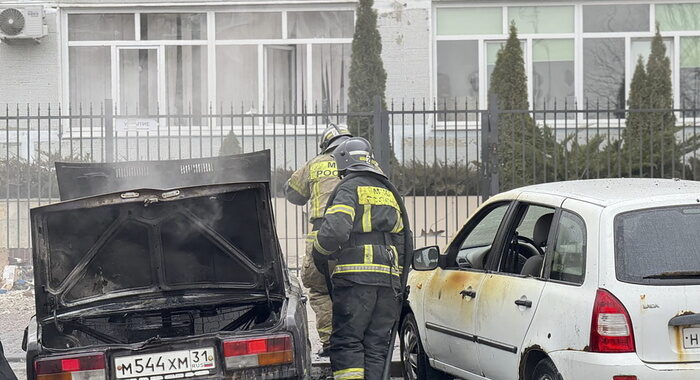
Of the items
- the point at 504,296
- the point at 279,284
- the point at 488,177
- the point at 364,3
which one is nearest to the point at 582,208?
the point at 504,296

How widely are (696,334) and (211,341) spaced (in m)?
2.31

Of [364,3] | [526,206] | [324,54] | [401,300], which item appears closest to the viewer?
[526,206]

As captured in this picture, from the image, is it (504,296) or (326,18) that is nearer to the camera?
(504,296)

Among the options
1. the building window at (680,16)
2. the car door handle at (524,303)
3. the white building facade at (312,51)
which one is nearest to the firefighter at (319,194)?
the car door handle at (524,303)

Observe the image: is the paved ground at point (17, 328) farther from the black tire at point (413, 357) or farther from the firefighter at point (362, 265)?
the firefighter at point (362, 265)

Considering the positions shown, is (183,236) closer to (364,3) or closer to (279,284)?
(279,284)

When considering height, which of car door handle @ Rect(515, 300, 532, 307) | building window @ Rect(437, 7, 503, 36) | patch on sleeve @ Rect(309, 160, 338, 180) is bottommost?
car door handle @ Rect(515, 300, 532, 307)

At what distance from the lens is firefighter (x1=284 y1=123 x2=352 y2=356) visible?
8.02 m

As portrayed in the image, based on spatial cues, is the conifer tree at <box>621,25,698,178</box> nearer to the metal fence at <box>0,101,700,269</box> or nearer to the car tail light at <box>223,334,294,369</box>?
the metal fence at <box>0,101,700,269</box>

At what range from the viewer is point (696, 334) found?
5.04 metres

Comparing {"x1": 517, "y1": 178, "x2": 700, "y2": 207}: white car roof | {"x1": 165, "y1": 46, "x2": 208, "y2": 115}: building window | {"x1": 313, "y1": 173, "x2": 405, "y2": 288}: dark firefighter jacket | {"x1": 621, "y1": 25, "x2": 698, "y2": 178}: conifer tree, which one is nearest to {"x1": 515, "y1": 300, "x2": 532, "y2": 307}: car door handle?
{"x1": 517, "y1": 178, "x2": 700, "y2": 207}: white car roof

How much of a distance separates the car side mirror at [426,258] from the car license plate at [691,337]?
2.07 m

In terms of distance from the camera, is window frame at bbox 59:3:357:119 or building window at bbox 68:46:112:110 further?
building window at bbox 68:46:112:110

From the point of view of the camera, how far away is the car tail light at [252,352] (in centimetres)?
539
